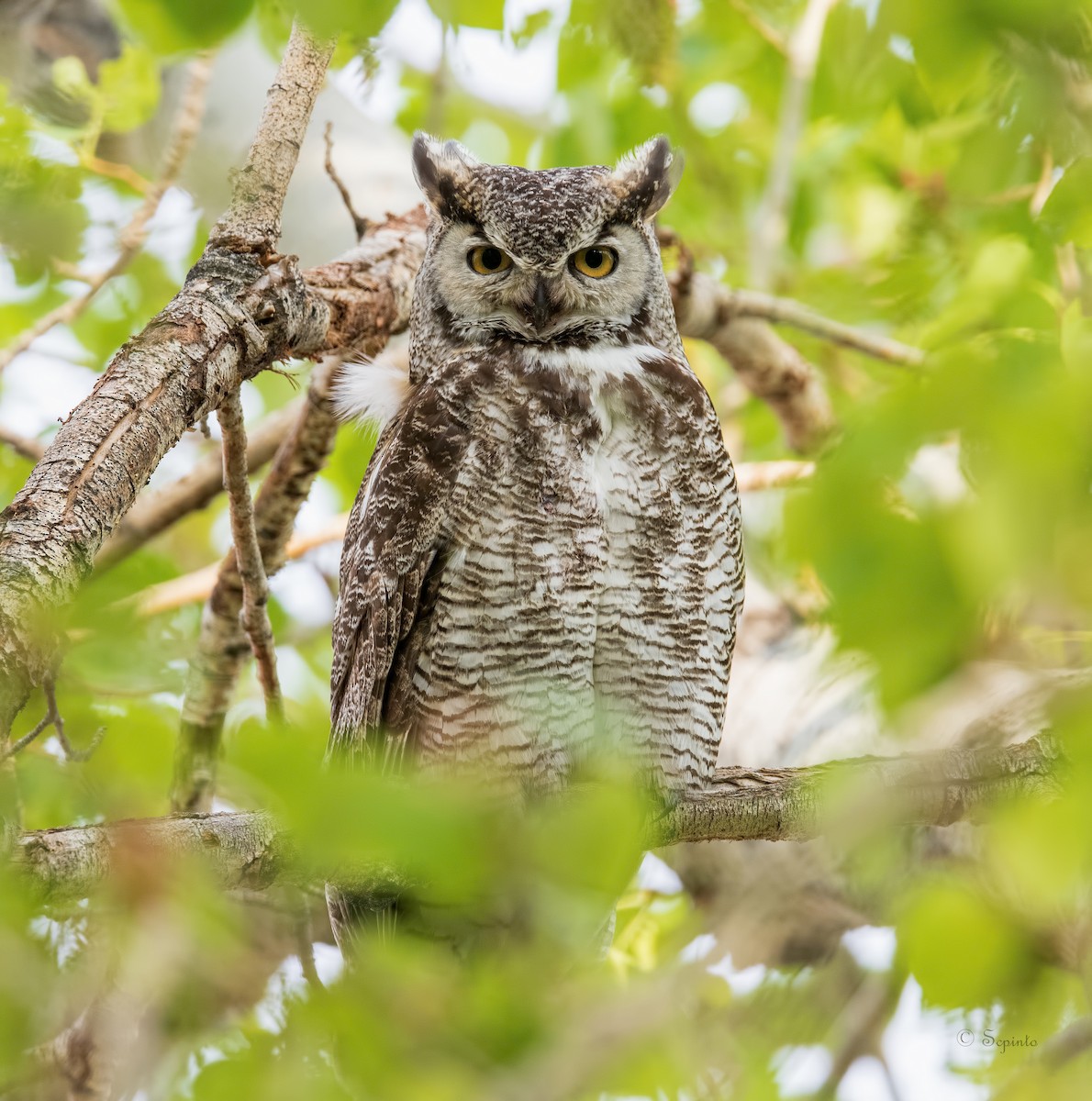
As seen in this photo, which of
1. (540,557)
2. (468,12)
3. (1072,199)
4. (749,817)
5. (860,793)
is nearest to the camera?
(860,793)

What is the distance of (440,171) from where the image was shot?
274 cm

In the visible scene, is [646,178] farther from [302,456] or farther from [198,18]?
[198,18]

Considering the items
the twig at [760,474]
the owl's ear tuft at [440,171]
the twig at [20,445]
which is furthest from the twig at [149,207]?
the twig at [760,474]

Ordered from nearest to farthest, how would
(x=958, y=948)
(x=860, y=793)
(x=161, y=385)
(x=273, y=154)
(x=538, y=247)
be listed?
(x=860, y=793)
(x=958, y=948)
(x=161, y=385)
(x=273, y=154)
(x=538, y=247)

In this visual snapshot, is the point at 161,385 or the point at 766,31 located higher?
the point at 766,31

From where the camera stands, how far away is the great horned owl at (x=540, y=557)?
2350mm

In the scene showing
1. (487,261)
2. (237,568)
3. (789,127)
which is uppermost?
(789,127)

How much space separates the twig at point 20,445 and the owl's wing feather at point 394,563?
3.69ft

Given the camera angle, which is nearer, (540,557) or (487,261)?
(540,557)

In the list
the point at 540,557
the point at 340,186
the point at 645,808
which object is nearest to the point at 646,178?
the point at 340,186

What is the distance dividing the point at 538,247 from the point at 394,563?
74 cm

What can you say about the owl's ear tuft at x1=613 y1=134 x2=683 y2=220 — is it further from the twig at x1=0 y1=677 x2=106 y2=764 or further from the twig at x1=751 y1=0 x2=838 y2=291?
the twig at x1=0 y1=677 x2=106 y2=764

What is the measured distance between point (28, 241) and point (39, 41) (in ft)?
6.36

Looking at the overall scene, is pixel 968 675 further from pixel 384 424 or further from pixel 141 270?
pixel 141 270
